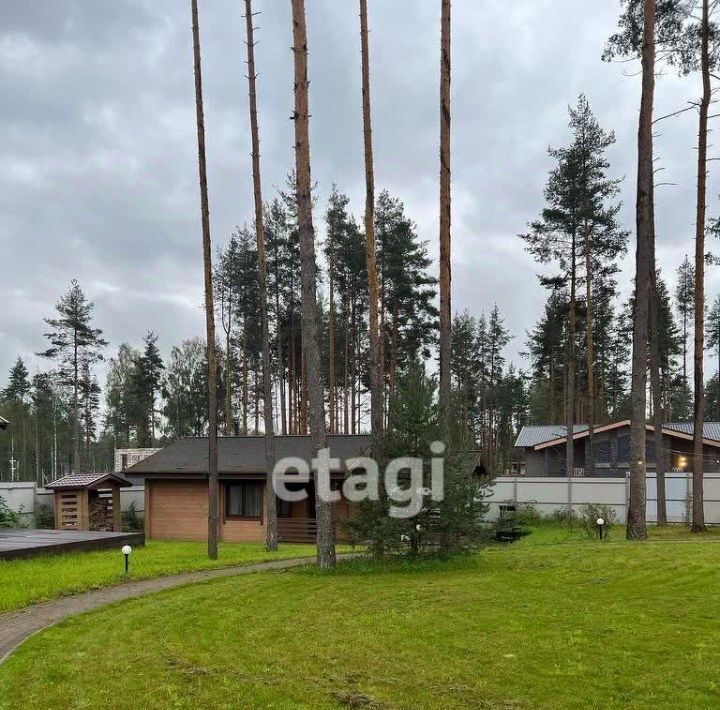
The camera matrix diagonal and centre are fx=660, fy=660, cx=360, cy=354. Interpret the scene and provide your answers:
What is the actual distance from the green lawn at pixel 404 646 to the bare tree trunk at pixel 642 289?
3.78 m

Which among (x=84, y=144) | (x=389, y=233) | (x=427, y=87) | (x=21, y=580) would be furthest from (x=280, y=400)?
(x=21, y=580)

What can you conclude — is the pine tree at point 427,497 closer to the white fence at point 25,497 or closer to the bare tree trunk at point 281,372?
the white fence at point 25,497

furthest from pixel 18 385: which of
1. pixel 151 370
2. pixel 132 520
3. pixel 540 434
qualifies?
pixel 540 434

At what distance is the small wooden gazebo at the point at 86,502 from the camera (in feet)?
68.8

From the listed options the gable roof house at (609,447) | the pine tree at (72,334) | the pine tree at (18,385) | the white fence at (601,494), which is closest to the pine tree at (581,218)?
the white fence at (601,494)

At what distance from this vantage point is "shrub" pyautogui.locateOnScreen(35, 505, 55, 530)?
2125 cm

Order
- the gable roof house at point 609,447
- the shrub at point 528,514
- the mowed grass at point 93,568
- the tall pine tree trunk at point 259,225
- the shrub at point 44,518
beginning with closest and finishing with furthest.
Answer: the mowed grass at point 93,568, the tall pine tree trunk at point 259,225, the shrub at point 44,518, the shrub at point 528,514, the gable roof house at point 609,447

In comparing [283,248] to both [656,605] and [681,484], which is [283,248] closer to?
[681,484]

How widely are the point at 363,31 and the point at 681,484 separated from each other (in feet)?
58.4

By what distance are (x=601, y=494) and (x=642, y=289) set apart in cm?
1141

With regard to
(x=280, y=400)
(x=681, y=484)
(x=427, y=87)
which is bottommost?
(x=681, y=484)

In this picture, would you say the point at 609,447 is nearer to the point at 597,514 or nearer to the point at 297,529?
the point at 597,514

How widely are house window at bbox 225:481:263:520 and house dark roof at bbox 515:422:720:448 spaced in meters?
18.0

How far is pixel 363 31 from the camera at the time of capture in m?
15.2
